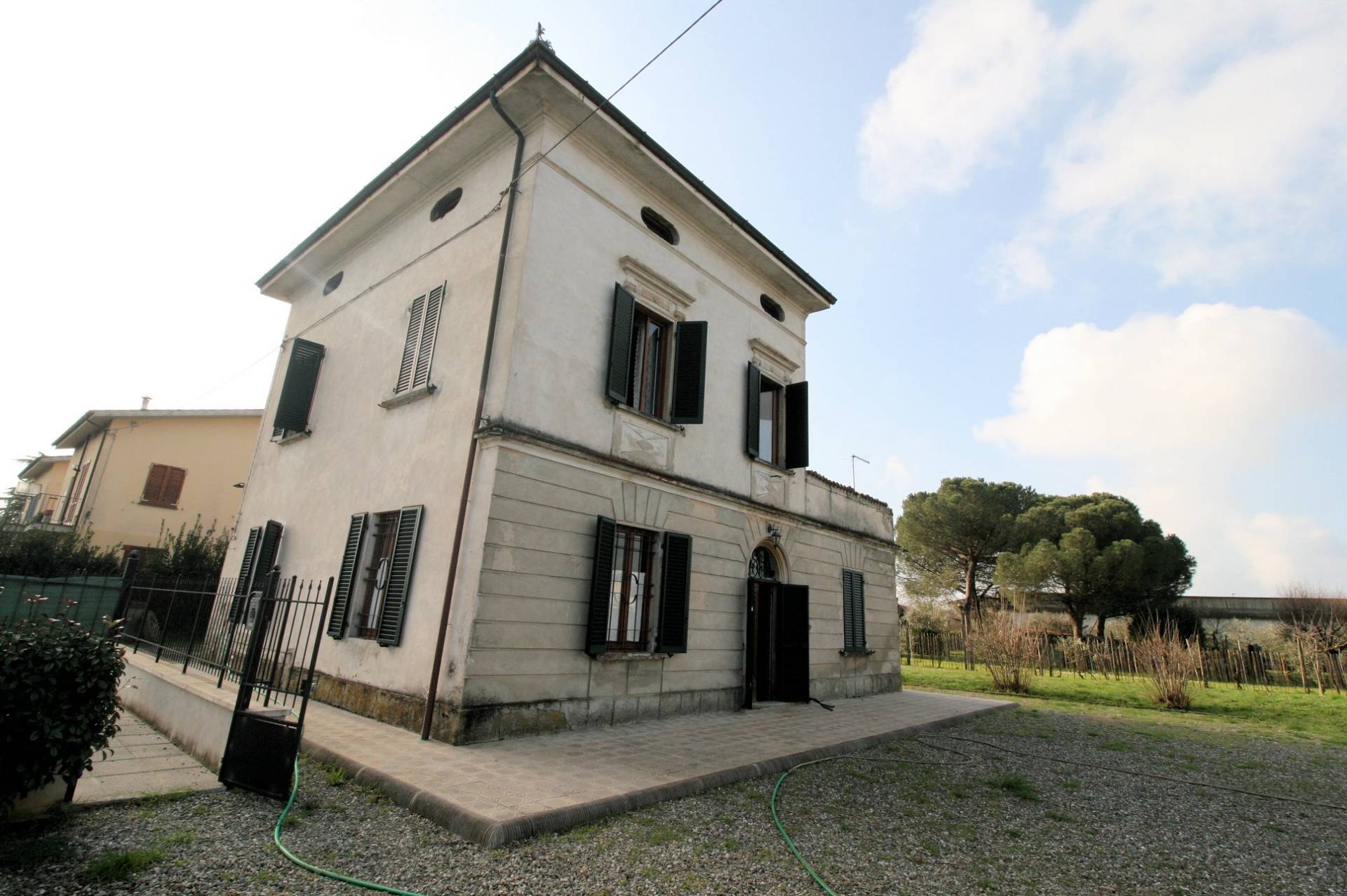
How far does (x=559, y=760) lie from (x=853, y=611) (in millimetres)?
8104

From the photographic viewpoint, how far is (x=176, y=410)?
18859mm

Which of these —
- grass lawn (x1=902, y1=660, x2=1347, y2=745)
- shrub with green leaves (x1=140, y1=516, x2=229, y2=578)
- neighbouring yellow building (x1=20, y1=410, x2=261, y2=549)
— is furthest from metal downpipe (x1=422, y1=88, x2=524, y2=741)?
neighbouring yellow building (x1=20, y1=410, x2=261, y2=549)

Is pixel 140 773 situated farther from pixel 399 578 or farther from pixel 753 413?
pixel 753 413

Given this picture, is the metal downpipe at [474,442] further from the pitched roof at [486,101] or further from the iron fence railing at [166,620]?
the iron fence railing at [166,620]

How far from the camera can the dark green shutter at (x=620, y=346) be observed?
26.1 ft

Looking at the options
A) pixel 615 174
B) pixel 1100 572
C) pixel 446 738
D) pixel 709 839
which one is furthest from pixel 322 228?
pixel 1100 572

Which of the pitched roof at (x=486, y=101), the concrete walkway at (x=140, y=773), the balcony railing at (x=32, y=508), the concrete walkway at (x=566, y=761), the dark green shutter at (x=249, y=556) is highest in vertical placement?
the pitched roof at (x=486, y=101)

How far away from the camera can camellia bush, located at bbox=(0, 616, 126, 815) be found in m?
3.32

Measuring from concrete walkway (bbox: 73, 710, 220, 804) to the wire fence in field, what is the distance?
52.7 ft

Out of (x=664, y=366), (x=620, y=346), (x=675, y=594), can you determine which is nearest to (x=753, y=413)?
(x=664, y=366)

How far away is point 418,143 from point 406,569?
611 cm

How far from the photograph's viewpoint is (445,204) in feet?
30.3

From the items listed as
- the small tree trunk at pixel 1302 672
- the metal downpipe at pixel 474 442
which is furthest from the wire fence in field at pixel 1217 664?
the metal downpipe at pixel 474 442

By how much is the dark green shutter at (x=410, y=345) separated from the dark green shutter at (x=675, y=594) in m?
4.26
